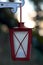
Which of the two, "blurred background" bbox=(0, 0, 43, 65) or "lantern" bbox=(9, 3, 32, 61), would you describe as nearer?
"lantern" bbox=(9, 3, 32, 61)

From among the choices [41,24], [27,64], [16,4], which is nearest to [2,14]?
[41,24]

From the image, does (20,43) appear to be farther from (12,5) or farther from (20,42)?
(12,5)

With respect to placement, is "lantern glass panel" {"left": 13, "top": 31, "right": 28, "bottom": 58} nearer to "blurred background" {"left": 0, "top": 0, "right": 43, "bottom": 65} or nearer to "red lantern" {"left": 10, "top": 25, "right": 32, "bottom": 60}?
"red lantern" {"left": 10, "top": 25, "right": 32, "bottom": 60}

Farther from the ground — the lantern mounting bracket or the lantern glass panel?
the lantern mounting bracket

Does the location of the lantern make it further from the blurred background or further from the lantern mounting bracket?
the blurred background

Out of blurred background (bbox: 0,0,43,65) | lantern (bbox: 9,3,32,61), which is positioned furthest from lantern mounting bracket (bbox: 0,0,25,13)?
blurred background (bbox: 0,0,43,65)

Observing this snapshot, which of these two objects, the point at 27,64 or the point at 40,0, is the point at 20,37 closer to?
the point at 40,0

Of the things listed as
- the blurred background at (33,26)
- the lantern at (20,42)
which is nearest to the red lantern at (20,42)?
the lantern at (20,42)

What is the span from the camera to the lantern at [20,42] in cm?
140

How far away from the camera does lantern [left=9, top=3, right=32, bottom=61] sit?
55.2 inches

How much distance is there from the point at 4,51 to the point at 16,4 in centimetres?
242

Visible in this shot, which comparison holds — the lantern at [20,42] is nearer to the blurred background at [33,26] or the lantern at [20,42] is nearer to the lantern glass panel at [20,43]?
the lantern glass panel at [20,43]

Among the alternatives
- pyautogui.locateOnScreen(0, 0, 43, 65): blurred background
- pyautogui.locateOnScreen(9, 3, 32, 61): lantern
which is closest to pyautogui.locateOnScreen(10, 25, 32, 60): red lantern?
pyautogui.locateOnScreen(9, 3, 32, 61): lantern

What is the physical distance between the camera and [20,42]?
142cm
